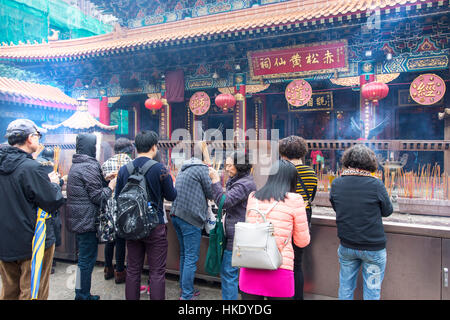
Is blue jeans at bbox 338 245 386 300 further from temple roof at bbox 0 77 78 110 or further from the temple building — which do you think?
temple roof at bbox 0 77 78 110

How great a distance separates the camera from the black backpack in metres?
2.16

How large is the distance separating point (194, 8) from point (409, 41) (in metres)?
5.74

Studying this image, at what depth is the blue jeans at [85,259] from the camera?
2.75 metres

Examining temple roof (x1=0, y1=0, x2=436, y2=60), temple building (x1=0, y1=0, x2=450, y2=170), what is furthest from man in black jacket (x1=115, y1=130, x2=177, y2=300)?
temple roof (x1=0, y1=0, x2=436, y2=60)

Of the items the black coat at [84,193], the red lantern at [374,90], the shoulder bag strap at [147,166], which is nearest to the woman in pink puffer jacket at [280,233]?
the shoulder bag strap at [147,166]

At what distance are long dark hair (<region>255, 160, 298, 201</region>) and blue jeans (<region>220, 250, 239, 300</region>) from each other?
2.44ft

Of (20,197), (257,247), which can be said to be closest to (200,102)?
(20,197)

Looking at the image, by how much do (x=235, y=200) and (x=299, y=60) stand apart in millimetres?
5775

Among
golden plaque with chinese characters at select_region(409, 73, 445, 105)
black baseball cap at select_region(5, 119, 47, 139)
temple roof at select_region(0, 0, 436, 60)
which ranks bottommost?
black baseball cap at select_region(5, 119, 47, 139)

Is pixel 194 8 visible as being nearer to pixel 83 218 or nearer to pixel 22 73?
pixel 83 218

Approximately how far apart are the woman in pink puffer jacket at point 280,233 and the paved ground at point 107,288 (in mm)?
1176

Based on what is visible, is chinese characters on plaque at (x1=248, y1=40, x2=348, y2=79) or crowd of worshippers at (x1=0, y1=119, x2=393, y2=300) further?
chinese characters on plaque at (x1=248, y1=40, x2=348, y2=79)

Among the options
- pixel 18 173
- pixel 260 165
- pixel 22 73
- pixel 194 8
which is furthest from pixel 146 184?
pixel 22 73

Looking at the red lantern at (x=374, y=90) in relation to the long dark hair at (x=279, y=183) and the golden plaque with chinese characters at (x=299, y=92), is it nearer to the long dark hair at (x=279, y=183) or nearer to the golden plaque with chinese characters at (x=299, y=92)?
the golden plaque with chinese characters at (x=299, y=92)
